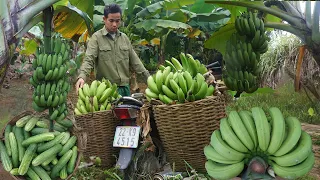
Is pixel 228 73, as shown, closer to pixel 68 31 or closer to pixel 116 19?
pixel 116 19

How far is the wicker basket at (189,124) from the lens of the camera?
287 cm

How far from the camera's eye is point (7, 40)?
7.41ft

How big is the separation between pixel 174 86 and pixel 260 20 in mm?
836

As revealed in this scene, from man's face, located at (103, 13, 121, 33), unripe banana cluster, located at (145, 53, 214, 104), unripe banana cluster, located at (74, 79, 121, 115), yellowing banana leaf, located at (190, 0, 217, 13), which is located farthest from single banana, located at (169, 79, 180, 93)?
yellowing banana leaf, located at (190, 0, 217, 13)

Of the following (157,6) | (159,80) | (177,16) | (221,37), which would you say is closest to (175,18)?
(177,16)

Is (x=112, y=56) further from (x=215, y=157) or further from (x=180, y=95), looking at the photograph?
(x=215, y=157)

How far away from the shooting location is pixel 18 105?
8969 mm

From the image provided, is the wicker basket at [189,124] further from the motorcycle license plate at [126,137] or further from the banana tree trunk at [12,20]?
the banana tree trunk at [12,20]

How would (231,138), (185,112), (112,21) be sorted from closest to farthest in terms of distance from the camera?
1. (231,138)
2. (185,112)
3. (112,21)

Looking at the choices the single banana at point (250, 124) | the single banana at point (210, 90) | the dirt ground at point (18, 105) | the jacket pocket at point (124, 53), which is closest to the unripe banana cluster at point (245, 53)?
the single banana at point (210, 90)

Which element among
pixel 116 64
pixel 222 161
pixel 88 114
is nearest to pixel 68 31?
pixel 116 64

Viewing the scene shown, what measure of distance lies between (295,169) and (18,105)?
8007 millimetres

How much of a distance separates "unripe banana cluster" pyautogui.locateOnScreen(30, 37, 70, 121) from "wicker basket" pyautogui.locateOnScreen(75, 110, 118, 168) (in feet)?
3.14

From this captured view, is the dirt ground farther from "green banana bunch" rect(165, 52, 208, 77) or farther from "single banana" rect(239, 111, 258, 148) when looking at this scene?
"single banana" rect(239, 111, 258, 148)
